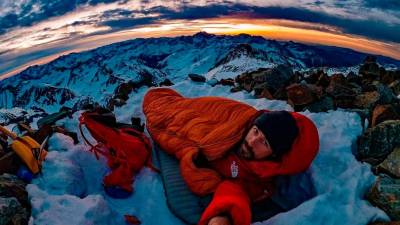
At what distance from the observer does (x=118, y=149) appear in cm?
702

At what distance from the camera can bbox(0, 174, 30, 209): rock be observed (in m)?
5.60

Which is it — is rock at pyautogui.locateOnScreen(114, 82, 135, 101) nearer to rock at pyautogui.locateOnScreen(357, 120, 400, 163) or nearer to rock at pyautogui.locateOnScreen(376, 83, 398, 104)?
rock at pyautogui.locateOnScreen(376, 83, 398, 104)

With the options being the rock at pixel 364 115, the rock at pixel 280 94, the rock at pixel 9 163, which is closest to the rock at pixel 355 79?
the rock at pixel 280 94

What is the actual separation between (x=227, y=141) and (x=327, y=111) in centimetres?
274

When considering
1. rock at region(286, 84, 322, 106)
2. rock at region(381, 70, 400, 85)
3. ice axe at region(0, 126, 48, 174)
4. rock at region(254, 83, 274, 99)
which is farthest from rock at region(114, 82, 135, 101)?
rock at region(381, 70, 400, 85)

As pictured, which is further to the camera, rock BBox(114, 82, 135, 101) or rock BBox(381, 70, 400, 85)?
rock BBox(114, 82, 135, 101)

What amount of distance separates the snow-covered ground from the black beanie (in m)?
0.80

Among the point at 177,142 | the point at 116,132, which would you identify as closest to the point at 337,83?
the point at 177,142

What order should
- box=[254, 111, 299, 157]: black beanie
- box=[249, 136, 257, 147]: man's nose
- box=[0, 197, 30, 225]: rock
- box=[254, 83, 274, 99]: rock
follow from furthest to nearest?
box=[254, 83, 274, 99]: rock → box=[249, 136, 257, 147]: man's nose → box=[254, 111, 299, 157]: black beanie → box=[0, 197, 30, 225]: rock

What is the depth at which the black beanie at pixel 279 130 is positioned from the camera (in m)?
5.78

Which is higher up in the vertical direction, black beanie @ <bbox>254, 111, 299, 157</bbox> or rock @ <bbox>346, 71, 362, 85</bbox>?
black beanie @ <bbox>254, 111, 299, 157</bbox>

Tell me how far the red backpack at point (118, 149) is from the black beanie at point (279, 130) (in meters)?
2.30

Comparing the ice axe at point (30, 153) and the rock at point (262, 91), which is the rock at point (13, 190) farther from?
the rock at point (262, 91)

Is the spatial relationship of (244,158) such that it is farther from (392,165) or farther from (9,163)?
(9,163)
